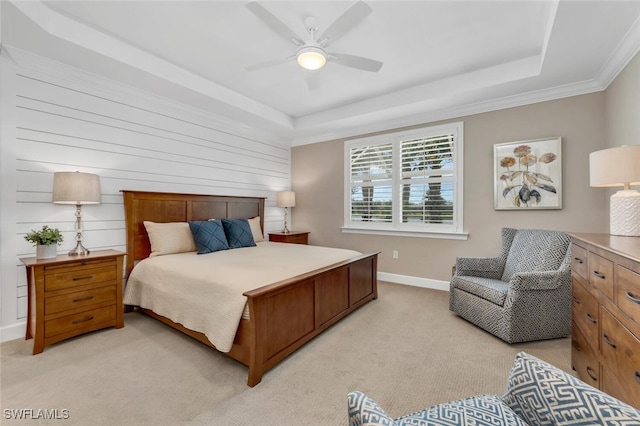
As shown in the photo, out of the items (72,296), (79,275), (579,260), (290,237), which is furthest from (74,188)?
(579,260)

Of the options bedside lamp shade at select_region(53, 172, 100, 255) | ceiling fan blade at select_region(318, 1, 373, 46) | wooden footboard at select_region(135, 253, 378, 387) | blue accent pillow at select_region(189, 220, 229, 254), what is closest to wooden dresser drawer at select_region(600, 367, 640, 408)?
wooden footboard at select_region(135, 253, 378, 387)

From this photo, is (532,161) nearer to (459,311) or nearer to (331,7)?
(459,311)

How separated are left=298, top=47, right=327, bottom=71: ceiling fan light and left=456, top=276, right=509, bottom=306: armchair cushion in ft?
8.51

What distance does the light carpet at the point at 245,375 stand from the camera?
68.0 inches

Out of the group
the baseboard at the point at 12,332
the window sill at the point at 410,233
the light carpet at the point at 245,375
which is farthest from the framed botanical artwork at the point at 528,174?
Answer: the baseboard at the point at 12,332

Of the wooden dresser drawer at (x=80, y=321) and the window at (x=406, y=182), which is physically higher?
the window at (x=406, y=182)

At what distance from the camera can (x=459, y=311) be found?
305 centimetres

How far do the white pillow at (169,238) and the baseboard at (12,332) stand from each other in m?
1.22

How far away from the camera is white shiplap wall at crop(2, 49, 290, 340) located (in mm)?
2666

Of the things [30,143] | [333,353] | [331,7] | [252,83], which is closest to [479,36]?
[331,7]

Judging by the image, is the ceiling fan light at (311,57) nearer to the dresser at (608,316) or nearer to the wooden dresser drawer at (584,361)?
the dresser at (608,316)

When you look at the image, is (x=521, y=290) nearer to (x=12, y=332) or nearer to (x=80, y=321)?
(x=80, y=321)

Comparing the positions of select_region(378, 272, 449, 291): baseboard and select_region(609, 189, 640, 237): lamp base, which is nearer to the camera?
select_region(609, 189, 640, 237): lamp base

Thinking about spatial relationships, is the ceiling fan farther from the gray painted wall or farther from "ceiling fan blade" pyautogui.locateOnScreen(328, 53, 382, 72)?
the gray painted wall
